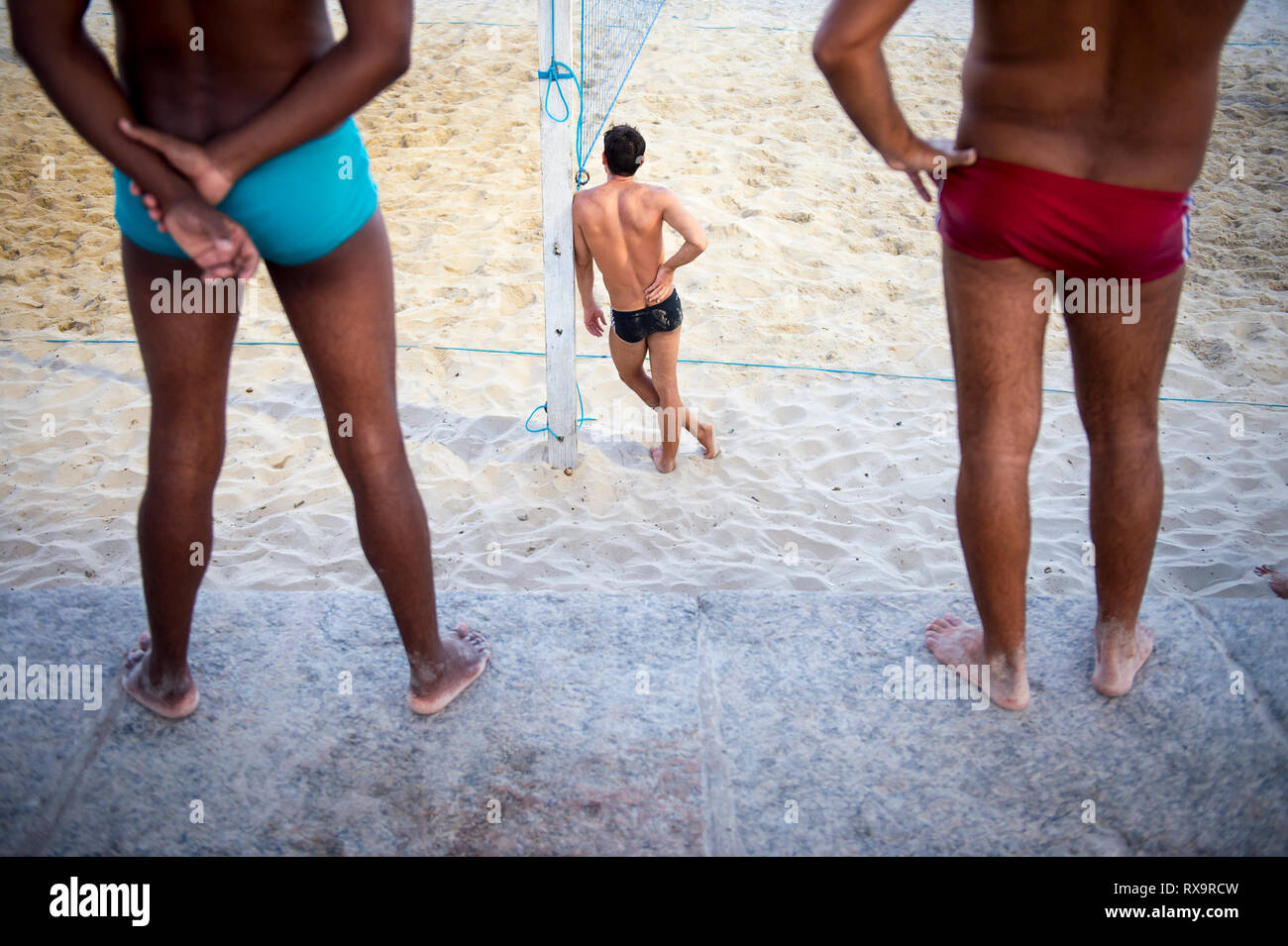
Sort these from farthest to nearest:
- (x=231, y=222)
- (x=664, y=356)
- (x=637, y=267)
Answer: (x=664, y=356)
(x=637, y=267)
(x=231, y=222)

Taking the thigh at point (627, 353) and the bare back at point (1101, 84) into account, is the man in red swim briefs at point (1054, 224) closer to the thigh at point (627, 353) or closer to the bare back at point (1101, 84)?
the bare back at point (1101, 84)

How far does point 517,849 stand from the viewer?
5.93 ft

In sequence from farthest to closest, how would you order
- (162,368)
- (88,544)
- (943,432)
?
1. (943,432)
2. (88,544)
3. (162,368)

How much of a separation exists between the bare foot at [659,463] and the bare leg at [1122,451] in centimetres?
237

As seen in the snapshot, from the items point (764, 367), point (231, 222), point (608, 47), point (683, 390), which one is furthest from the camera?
point (608, 47)

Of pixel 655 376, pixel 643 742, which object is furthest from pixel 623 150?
pixel 643 742

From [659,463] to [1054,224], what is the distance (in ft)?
8.91

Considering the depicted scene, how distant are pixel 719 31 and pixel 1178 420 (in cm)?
643

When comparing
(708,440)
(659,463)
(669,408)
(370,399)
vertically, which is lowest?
(659,463)

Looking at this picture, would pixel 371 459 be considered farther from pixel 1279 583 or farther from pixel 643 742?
pixel 1279 583

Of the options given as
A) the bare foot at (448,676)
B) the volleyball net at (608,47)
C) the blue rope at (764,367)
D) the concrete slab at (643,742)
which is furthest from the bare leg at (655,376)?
the volleyball net at (608,47)

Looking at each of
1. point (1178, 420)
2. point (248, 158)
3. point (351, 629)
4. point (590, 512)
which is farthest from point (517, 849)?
point (1178, 420)

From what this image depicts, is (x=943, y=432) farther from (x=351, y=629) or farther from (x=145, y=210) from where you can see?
(x=145, y=210)

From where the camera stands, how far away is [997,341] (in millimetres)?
1884
